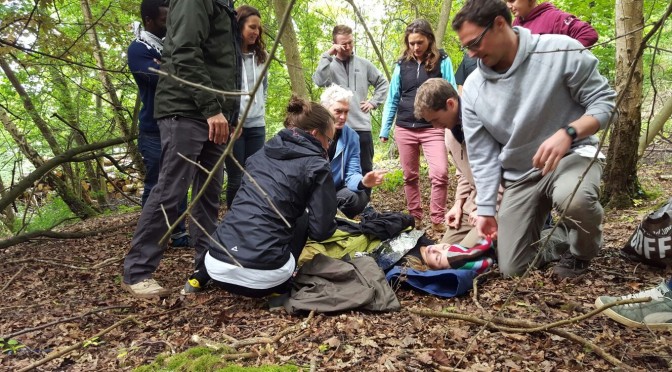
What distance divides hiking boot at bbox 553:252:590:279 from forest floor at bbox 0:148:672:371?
60mm

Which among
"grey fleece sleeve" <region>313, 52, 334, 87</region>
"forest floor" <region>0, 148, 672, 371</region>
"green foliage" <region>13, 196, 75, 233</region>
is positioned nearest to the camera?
"forest floor" <region>0, 148, 672, 371</region>

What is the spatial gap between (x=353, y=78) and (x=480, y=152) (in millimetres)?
2529

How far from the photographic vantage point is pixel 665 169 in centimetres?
722

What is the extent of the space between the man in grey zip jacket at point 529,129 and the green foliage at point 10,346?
9.25 ft

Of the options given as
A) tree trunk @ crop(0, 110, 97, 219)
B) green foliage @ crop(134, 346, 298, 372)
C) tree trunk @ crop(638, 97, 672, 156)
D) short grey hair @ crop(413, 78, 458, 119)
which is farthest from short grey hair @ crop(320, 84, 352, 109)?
tree trunk @ crop(0, 110, 97, 219)

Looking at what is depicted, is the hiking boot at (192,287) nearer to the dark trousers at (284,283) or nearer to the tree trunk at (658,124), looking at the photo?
the dark trousers at (284,283)

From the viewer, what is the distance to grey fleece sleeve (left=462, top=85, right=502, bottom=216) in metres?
3.03

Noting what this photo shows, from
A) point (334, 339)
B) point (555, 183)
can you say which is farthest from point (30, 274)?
point (555, 183)

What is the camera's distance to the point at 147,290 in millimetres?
2957

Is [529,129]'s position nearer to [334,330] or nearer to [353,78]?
[334,330]

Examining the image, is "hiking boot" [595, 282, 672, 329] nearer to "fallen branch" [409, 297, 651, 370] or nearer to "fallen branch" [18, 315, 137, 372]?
"fallen branch" [409, 297, 651, 370]

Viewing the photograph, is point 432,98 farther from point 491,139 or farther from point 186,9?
point 186,9

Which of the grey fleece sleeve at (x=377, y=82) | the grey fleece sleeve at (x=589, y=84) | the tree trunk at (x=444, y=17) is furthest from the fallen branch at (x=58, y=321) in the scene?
the tree trunk at (x=444, y=17)

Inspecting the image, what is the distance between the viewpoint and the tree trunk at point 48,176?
590 centimetres
